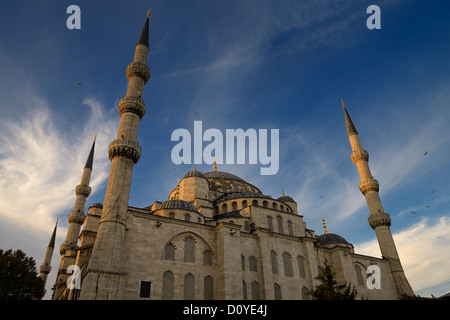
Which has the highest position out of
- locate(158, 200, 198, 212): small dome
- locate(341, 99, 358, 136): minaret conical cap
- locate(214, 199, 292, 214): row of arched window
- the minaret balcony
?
locate(341, 99, 358, 136): minaret conical cap

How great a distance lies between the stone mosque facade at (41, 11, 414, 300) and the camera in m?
14.5

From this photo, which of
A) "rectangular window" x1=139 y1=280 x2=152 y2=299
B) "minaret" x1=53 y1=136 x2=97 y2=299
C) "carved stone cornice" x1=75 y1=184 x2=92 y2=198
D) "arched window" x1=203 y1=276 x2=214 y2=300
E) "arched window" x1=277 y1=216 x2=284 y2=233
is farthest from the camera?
"carved stone cornice" x1=75 y1=184 x2=92 y2=198

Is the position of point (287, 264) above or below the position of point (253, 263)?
above

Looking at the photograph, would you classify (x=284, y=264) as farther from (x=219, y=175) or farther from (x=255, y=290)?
(x=219, y=175)

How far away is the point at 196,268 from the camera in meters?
16.5

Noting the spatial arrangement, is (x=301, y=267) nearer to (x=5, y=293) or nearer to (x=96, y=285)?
(x=96, y=285)

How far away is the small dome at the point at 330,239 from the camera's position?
2661 centimetres

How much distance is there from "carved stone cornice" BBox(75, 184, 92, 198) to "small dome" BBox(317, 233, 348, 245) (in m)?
21.7

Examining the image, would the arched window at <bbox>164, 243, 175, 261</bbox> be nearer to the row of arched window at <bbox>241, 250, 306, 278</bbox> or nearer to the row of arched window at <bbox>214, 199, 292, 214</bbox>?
the row of arched window at <bbox>241, 250, 306, 278</bbox>

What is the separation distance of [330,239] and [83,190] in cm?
2298

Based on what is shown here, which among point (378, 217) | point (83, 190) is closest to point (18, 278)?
point (83, 190)

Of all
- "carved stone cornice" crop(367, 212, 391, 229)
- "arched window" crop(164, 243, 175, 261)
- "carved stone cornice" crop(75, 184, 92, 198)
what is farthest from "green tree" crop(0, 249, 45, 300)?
"carved stone cornice" crop(367, 212, 391, 229)

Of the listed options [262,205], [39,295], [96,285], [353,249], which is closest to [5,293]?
[39,295]

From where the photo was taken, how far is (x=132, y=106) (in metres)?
18.5
